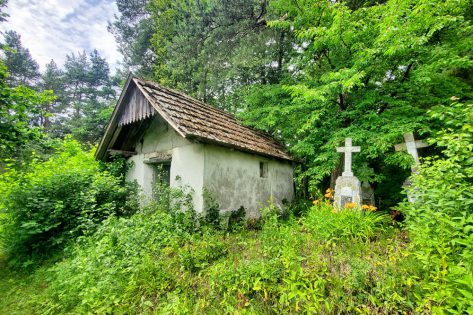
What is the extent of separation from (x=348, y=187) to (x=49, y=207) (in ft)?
25.7

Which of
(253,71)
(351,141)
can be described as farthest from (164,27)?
(351,141)

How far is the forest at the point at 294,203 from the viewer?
2688mm

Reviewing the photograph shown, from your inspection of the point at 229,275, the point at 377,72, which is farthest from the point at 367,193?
the point at 229,275

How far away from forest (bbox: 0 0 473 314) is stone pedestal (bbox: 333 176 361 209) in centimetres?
31

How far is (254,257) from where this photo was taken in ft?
11.8

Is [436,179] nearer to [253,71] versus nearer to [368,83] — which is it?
[368,83]

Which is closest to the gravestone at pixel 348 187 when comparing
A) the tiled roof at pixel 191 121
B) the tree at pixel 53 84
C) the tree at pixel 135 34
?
the tiled roof at pixel 191 121

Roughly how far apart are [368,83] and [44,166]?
11255 mm

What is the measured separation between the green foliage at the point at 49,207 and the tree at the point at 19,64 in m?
27.8

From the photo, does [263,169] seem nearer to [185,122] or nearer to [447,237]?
[185,122]

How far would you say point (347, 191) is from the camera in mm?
5617

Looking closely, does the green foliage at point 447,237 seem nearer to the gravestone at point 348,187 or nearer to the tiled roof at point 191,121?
the gravestone at point 348,187

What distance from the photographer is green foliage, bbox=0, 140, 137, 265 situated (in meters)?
5.62

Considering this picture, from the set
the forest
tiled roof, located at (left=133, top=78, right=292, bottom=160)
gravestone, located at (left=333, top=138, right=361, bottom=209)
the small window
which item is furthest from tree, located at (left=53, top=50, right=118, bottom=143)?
gravestone, located at (left=333, top=138, right=361, bottom=209)
